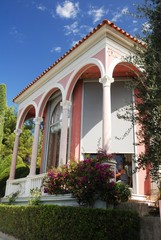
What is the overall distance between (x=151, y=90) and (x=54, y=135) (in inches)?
329

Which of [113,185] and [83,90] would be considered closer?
[113,185]

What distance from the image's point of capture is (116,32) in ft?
27.9

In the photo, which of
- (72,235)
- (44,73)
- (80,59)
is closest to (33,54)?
(44,73)

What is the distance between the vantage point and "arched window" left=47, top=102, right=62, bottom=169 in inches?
477

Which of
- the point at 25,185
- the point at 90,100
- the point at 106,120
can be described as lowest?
the point at 25,185

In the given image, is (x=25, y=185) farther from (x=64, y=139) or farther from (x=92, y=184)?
(x=92, y=184)

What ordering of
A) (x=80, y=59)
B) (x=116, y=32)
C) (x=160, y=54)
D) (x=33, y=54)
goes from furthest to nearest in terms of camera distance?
(x=33, y=54), (x=80, y=59), (x=116, y=32), (x=160, y=54)

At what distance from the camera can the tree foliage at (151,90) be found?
479 centimetres

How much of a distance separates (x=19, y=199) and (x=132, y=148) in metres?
5.27

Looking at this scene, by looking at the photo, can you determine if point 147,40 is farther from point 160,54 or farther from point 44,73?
point 44,73

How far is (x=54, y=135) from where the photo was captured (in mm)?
12523

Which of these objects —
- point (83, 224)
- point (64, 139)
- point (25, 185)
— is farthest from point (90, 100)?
point (83, 224)

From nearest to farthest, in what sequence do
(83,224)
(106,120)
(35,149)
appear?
(83,224), (106,120), (35,149)

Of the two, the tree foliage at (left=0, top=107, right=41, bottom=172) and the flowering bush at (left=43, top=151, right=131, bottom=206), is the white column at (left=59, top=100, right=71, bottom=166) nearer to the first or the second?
the flowering bush at (left=43, top=151, right=131, bottom=206)
